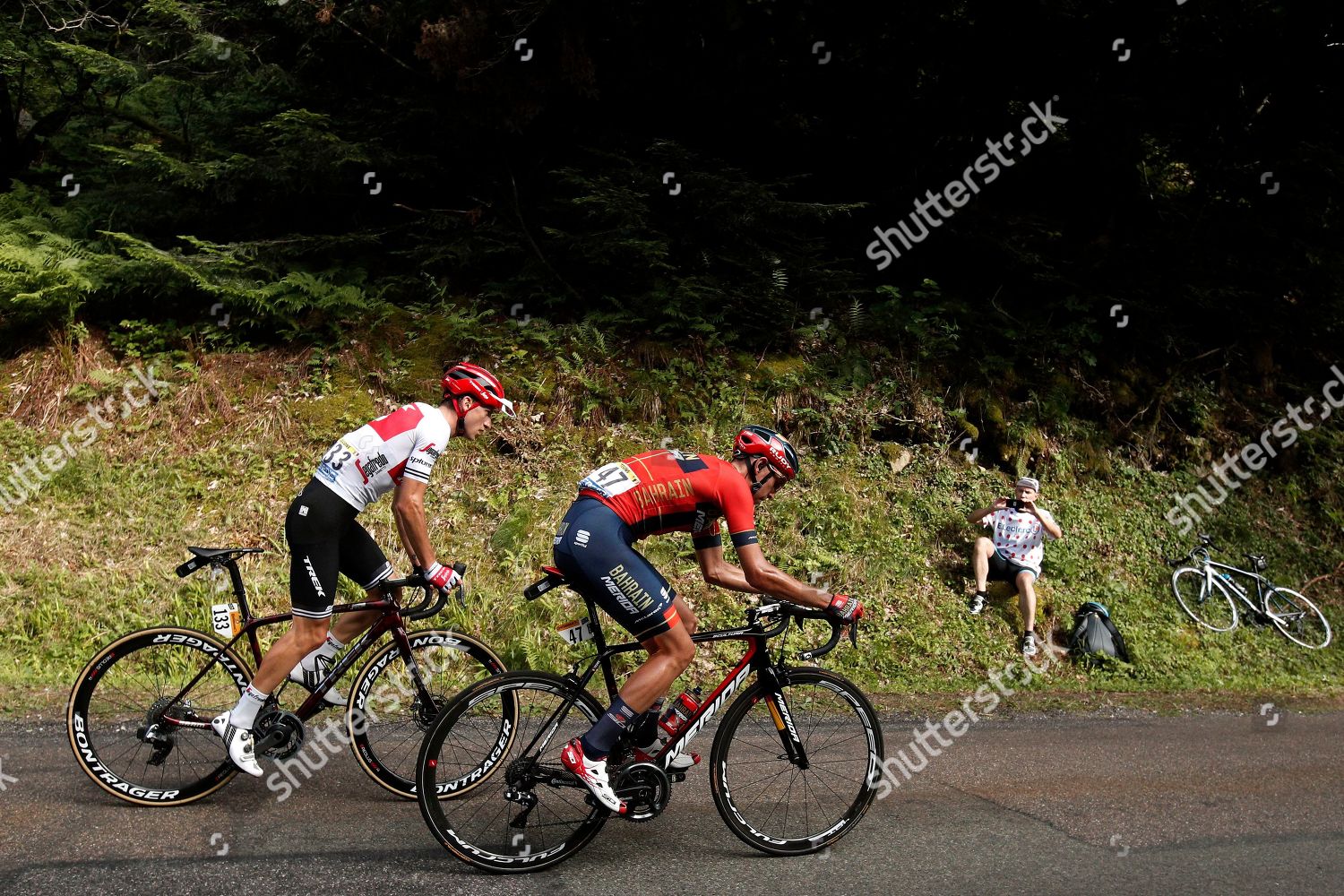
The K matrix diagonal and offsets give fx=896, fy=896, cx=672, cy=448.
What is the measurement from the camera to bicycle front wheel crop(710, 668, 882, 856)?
165 inches

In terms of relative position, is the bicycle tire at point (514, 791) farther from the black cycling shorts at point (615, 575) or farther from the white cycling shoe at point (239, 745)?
the white cycling shoe at point (239, 745)

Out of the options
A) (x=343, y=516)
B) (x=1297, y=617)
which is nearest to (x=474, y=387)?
(x=343, y=516)

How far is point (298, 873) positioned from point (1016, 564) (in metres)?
7.20

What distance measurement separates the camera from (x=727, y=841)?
4.34 metres

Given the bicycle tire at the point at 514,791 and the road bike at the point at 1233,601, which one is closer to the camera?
the bicycle tire at the point at 514,791

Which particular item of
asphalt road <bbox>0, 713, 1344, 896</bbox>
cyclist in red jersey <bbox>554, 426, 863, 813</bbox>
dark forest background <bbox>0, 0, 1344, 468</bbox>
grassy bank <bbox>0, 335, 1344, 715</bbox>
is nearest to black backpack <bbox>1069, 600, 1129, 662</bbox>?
grassy bank <bbox>0, 335, 1344, 715</bbox>

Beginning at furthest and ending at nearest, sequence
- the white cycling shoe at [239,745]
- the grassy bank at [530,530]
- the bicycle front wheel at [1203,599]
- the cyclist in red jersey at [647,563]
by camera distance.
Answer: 1. the bicycle front wheel at [1203,599]
2. the grassy bank at [530,530]
3. the white cycling shoe at [239,745]
4. the cyclist in red jersey at [647,563]

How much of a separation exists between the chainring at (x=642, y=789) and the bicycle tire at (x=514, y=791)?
130 mm

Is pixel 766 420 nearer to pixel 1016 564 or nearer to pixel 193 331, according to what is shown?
pixel 1016 564

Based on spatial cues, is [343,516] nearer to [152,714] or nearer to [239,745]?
[239,745]

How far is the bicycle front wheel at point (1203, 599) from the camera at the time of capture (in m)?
9.59

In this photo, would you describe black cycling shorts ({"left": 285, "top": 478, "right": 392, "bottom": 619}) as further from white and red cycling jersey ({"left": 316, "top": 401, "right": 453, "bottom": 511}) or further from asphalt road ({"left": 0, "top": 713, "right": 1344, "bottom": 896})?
asphalt road ({"left": 0, "top": 713, "right": 1344, "bottom": 896})

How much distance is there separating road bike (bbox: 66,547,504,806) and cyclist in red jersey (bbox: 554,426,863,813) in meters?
0.81

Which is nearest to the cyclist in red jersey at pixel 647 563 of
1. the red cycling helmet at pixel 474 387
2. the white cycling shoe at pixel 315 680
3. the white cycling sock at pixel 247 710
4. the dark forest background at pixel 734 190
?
the red cycling helmet at pixel 474 387
